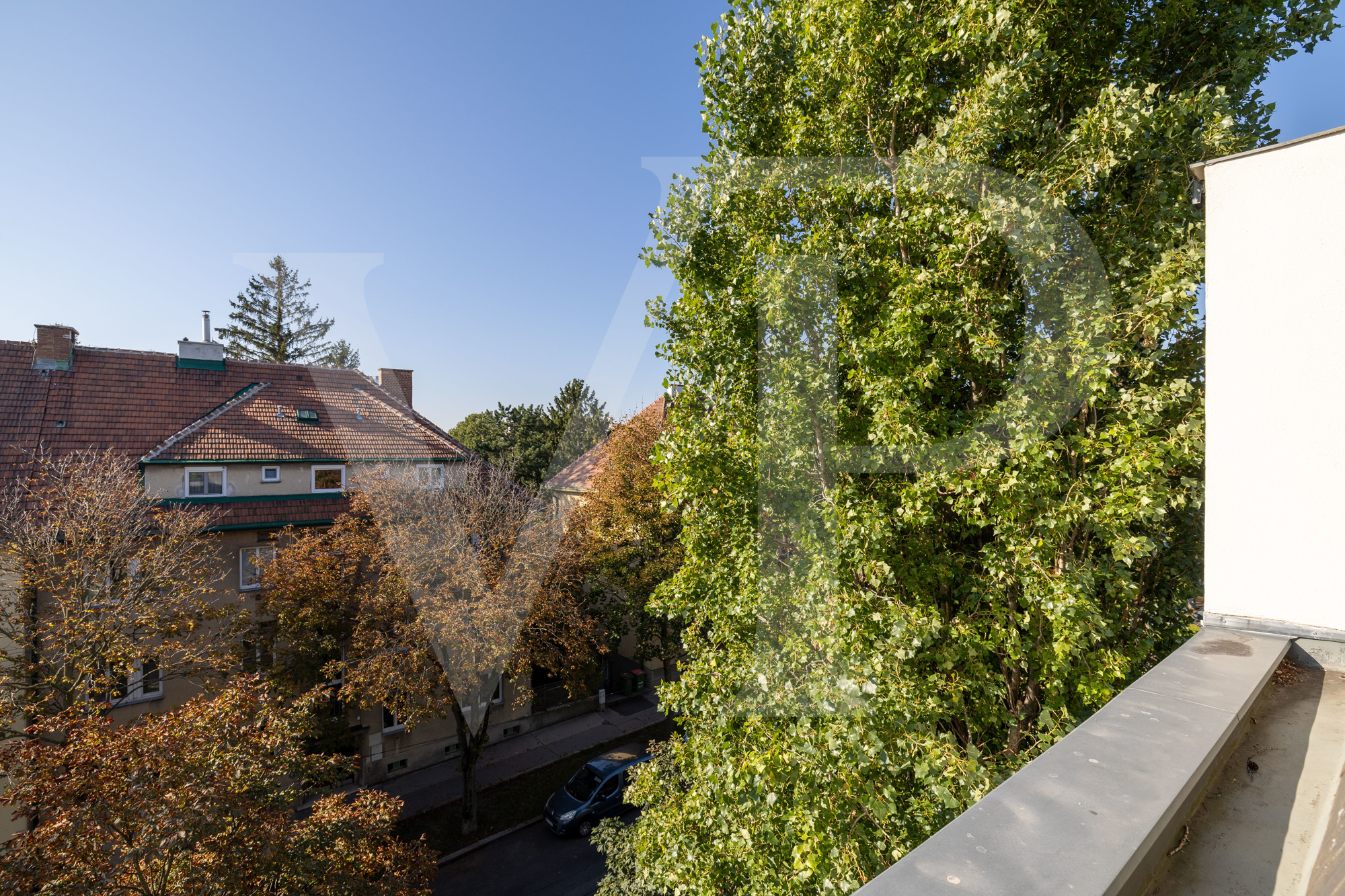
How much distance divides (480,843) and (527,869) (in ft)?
4.53

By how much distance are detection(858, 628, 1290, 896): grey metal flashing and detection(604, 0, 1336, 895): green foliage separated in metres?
2.61

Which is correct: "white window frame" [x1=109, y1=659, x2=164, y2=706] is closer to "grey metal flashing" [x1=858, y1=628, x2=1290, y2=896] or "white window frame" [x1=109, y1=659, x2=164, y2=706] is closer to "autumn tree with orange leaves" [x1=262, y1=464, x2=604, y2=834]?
"autumn tree with orange leaves" [x1=262, y1=464, x2=604, y2=834]

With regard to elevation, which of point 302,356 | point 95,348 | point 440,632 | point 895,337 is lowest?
point 440,632

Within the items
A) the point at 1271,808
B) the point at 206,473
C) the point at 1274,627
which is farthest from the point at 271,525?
the point at 1274,627

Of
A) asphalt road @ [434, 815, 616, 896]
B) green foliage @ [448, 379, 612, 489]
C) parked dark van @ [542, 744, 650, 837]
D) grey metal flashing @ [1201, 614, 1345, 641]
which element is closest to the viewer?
grey metal flashing @ [1201, 614, 1345, 641]

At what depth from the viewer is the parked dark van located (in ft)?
39.6

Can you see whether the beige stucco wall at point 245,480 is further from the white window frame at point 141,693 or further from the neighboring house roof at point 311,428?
the white window frame at point 141,693

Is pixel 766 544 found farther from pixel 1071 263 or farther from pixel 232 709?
pixel 232 709

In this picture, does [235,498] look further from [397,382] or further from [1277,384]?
[1277,384]

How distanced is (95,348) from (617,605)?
15.6 meters

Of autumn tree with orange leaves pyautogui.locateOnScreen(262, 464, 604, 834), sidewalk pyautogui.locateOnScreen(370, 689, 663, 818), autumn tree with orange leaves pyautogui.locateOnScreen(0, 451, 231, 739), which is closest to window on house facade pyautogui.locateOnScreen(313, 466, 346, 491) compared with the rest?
autumn tree with orange leaves pyautogui.locateOnScreen(262, 464, 604, 834)

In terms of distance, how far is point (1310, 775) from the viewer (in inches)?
76.0

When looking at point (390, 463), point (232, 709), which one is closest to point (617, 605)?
point (390, 463)

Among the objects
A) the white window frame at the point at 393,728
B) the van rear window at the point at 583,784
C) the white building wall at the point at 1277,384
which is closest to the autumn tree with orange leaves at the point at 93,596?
the white window frame at the point at 393,728
